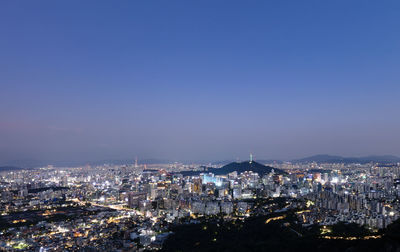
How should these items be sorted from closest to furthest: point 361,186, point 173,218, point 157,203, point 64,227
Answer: point 64,227 < point 173,218 < point 157,203 < point 361,186

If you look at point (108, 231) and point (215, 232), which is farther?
point (108, 231)

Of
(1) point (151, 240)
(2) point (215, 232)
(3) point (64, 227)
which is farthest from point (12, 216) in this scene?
(2) point (215, 232)

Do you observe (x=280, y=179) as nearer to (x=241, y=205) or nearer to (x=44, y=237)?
(x=241, y=205)

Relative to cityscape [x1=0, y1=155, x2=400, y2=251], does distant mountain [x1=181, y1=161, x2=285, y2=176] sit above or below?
above

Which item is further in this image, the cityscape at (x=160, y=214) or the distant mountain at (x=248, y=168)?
the distant mountain at (x=248, y=168)

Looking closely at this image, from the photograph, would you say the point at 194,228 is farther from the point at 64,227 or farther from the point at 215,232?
the point at 64,227

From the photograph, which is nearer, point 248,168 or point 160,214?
point 160,214

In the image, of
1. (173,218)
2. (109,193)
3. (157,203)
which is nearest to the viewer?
(173,218)

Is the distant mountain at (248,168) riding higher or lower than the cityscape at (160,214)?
higher

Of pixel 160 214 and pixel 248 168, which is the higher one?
pixel 248 168

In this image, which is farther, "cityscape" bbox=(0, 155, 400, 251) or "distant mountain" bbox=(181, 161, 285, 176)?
"distant mountain" bbox=(181, 161, 285, 176)
